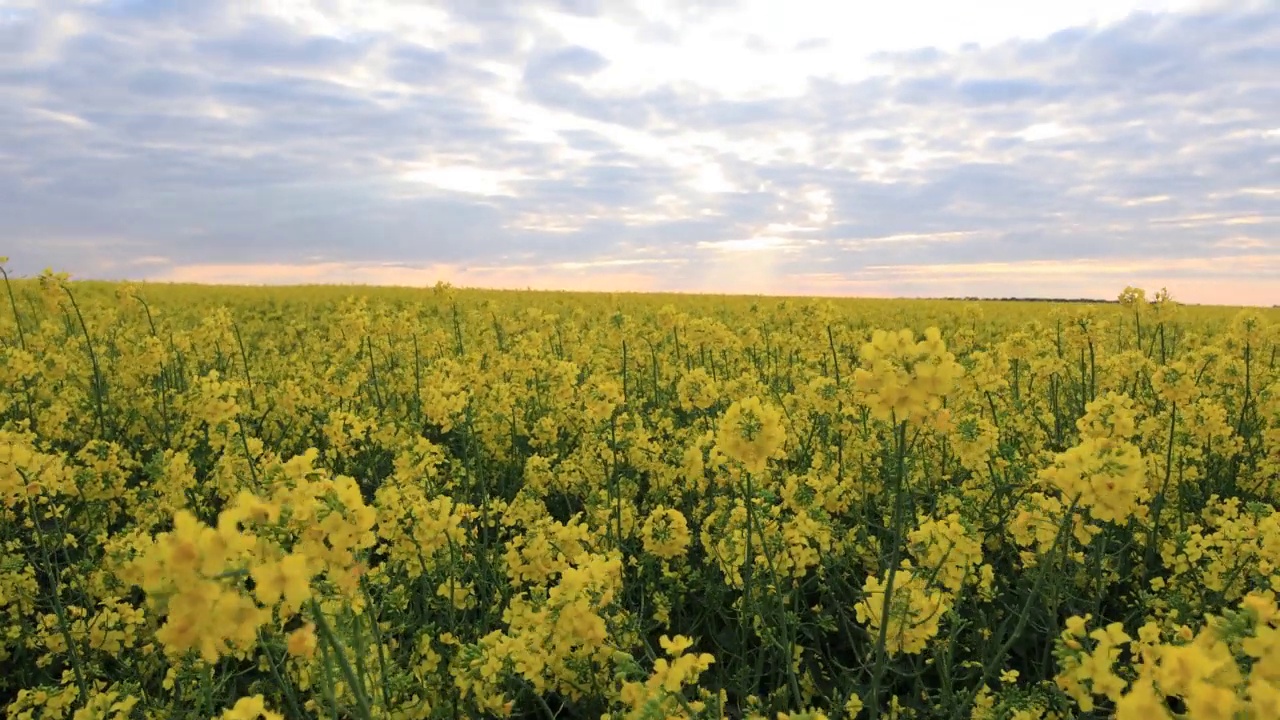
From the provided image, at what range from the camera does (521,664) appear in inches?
122

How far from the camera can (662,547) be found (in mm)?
4398

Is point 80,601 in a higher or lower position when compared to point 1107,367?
lower

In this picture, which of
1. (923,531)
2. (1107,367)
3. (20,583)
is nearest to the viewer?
(923,531)

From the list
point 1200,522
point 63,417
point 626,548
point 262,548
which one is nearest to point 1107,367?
point 1200,522

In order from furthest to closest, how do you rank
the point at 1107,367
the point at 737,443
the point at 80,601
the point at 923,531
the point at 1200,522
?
the point at 1107,367
the point at 1200,522
the point at 80,601
the point at 923,531
the point at 737,443

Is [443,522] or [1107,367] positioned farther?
[1107,367]

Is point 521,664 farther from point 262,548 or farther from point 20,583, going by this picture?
point 20,583

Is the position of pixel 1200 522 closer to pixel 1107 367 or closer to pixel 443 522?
pixel 1107 367

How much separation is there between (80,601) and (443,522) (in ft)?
10.8

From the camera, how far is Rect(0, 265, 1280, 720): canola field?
2158 mm

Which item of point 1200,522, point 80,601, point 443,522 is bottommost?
point 80,601

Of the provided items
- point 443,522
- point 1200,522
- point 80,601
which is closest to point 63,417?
point 80,601

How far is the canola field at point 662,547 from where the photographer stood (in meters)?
2.16

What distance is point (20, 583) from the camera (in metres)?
4.71
